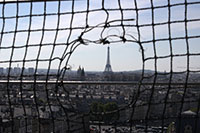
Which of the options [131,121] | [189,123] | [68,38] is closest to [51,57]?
[68,38]

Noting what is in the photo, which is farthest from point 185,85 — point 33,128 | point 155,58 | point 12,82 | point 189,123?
point 33,128

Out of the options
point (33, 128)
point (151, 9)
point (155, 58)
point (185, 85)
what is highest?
point (151, 9)

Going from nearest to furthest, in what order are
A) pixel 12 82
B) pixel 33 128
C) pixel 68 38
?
1. pixel 68 38
2. pixel 12 82
3. pixel 33 128

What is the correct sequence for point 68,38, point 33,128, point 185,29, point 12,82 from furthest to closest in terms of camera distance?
1. point 33,128
2. point 12,82
3. point 68,38
4. point 185,29

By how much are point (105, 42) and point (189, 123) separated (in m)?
0.67

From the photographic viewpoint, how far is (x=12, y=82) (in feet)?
4.86

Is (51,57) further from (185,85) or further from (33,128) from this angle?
(33,128)

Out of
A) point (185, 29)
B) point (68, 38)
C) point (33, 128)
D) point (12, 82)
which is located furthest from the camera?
point (33, 128)

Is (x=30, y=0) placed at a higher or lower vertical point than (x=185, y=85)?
higher

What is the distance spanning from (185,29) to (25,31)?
776 mm

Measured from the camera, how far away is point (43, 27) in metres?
1.42

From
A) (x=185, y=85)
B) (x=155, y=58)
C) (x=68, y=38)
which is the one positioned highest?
(x=68, y=38)

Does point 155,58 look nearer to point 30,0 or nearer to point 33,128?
point 30,0

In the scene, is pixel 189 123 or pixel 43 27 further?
pixel 189 123
